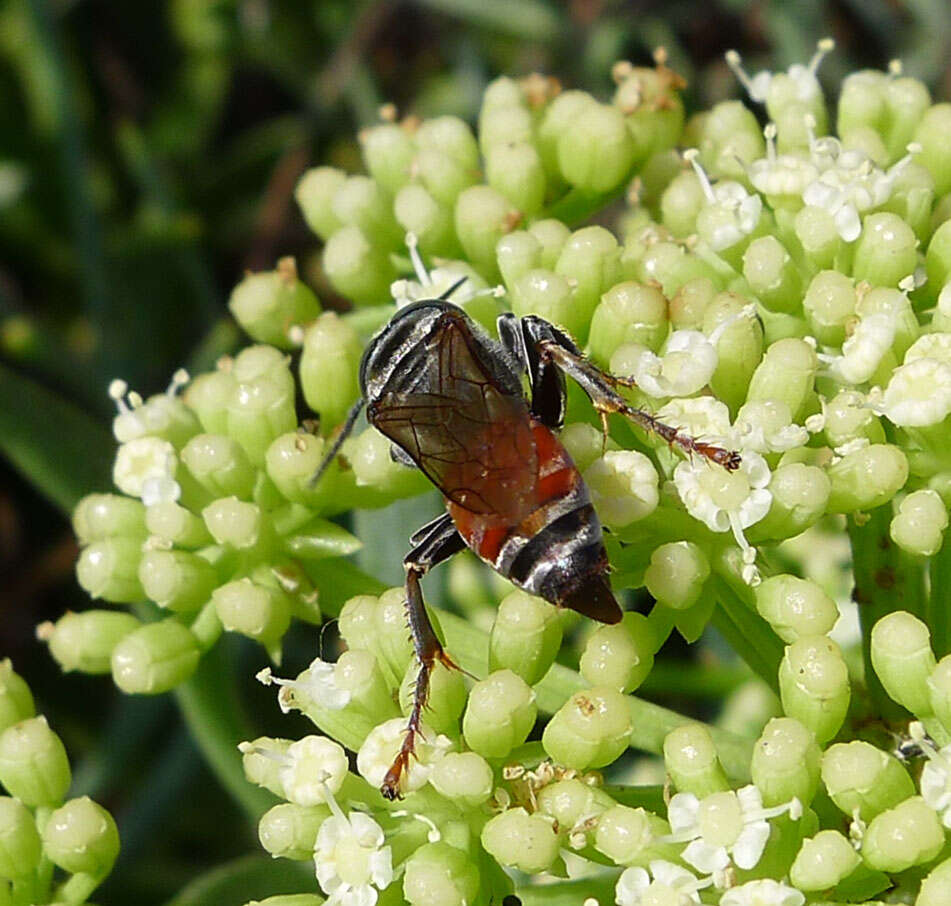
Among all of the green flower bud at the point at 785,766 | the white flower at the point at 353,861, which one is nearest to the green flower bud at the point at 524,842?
the white flower at the point at 353,861

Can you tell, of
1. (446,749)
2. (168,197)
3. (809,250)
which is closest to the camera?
(446,749)

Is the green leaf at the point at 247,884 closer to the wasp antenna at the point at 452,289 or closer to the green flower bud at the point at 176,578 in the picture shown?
the green flower bud at the point at 176,578

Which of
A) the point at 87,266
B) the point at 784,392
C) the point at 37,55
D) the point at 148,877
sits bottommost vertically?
the point at 148,877

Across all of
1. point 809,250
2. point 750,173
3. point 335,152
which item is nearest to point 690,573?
point 809,250

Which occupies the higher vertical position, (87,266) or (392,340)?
(87,266)

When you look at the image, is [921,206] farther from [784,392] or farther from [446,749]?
[446,749]

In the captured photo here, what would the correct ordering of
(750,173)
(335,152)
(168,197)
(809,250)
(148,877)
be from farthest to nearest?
(335,152) < (168,197) < (148,877) < (750,173) < (809,250)
